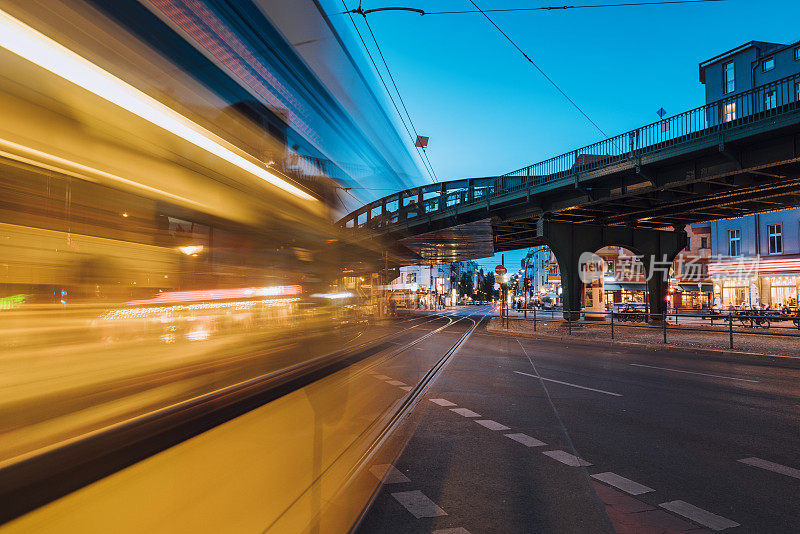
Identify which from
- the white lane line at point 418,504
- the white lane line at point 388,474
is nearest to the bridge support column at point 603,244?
the white lane line at point 388,474

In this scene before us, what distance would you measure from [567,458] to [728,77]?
52924mm

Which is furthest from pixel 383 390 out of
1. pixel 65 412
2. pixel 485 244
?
pixel 485 244

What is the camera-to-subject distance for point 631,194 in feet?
73.9

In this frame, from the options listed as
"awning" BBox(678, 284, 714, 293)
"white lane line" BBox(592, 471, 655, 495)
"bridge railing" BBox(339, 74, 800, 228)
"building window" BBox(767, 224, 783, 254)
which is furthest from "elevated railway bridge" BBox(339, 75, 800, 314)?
"awning" BBox(678, 284, 714, 293)

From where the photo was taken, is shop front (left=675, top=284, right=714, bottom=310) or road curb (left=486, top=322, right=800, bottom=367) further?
shop front (left=675, top=284, right=714, bottom=310)

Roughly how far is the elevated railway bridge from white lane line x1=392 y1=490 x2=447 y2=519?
747cm

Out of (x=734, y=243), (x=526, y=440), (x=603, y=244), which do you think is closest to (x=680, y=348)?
(x=526, y=440)

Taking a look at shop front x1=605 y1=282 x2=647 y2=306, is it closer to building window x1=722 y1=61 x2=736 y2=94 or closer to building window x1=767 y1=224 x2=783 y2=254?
building window x1=767 y1=224 x2=783 y2=254

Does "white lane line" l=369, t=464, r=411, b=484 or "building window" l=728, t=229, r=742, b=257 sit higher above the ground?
"building window" l=728, t=229, r=742, b=257

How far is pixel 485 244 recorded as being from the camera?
45.7m

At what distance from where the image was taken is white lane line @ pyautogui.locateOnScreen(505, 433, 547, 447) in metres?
5.52

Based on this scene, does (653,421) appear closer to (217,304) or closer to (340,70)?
(217,304)

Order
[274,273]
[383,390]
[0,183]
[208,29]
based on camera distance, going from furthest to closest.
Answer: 1. [383,390]
2. [274,273]
3. [208,29]
4. [0,183]

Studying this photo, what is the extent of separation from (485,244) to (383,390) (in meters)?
38.1
